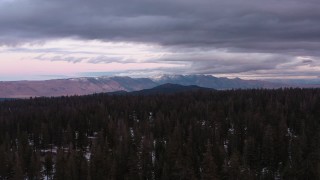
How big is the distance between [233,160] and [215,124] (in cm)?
6223

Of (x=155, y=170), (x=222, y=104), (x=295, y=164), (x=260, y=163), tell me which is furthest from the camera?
(x=222, y=104)

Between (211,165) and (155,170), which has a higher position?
(211,165)

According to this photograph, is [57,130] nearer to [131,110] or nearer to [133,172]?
[131,110]

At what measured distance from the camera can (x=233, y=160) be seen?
7100 cm

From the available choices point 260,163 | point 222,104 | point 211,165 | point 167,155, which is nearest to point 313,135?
point 260,163

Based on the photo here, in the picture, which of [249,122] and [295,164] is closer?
[295,164]

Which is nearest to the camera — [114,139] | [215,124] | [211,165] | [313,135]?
[211,165]

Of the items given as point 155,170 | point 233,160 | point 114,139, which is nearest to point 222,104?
point 114,139

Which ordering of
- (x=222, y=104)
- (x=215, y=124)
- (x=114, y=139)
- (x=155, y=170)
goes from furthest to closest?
(x=222, y=104), (x=215, y=124), (x=114, y=139), (x=155, y=170)

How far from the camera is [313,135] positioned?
104 m

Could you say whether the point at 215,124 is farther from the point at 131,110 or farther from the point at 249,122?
the point at 131,110

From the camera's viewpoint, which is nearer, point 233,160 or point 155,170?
point 233,160

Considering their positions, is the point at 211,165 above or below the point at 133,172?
above

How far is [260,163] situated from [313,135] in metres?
19.7
